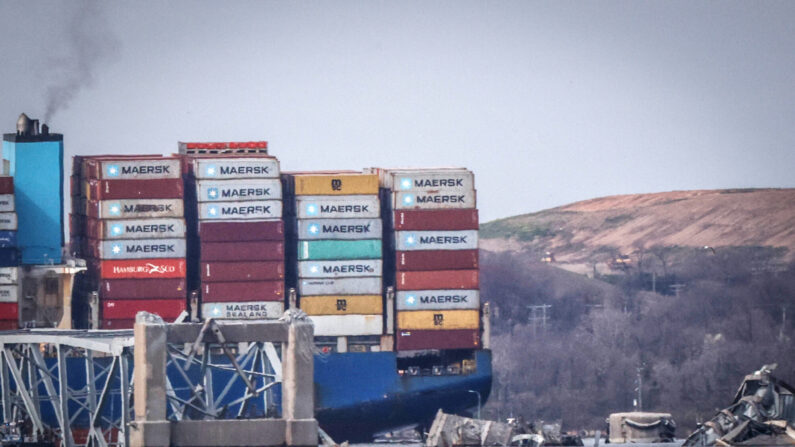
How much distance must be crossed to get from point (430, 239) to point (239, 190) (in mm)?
10854

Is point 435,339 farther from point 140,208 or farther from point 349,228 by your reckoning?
point 140,208

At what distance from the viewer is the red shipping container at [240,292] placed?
10338 centimetres

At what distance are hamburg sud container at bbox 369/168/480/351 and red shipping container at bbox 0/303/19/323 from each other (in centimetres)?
2078

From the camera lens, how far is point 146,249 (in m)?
105

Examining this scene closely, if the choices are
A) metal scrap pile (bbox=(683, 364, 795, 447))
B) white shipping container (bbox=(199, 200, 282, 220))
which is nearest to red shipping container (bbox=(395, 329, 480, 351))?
white shipping container (bbox=(199, 200, 282, 220))

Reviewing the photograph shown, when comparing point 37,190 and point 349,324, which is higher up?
point 37,190

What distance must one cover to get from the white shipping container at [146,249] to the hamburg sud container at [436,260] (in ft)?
39.4

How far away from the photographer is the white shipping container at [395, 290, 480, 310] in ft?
343

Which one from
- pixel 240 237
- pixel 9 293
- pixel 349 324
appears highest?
pixel 240 237

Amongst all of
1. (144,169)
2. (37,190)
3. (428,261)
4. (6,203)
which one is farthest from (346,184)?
(6,203)

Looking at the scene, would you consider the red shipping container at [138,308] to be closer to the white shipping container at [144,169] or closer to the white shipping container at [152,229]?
the white shipping container at [152,229]

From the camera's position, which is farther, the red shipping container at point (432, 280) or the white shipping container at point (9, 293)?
the red shipping container at point (432, 280)

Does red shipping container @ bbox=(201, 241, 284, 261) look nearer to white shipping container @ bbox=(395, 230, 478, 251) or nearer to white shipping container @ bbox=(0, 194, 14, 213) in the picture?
white shipping container @ bbox=(395, 230, 478, 251)

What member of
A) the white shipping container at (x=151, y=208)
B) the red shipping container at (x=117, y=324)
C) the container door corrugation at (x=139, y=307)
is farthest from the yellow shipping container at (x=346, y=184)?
the red shipping container at (x=117, y=324)
